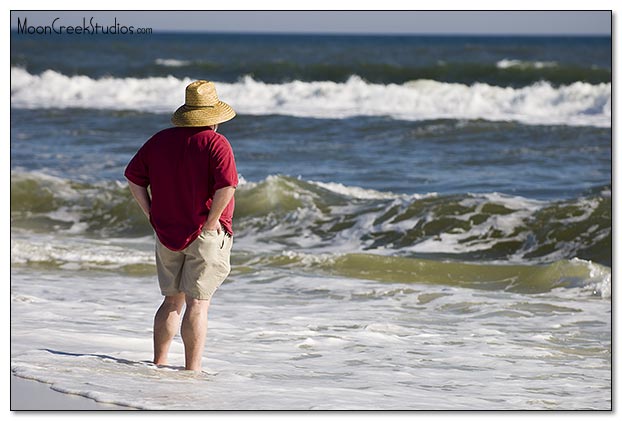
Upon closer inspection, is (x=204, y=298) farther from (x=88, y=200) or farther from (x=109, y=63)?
(x=109, y=63)

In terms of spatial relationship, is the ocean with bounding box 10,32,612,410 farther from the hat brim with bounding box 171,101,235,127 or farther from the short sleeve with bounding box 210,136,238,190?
the hat brim with bounding box 171,101,235,127

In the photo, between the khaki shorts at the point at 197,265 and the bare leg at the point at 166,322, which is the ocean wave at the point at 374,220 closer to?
the bare leg at the point at 166,322

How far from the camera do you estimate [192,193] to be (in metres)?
3.96

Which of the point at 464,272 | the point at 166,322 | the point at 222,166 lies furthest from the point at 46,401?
the point at 464,272

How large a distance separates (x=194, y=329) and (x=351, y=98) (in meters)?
16.8

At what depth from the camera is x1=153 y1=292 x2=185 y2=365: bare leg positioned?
4258mm

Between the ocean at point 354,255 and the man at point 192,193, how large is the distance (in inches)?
18.9

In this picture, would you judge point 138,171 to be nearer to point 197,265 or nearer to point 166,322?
point 197,265

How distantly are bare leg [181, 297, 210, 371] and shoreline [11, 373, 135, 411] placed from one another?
543mm

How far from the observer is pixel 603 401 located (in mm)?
4449

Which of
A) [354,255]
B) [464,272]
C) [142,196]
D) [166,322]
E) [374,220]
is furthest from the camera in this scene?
[374,220]

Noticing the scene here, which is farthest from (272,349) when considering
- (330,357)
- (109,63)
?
(109,63)

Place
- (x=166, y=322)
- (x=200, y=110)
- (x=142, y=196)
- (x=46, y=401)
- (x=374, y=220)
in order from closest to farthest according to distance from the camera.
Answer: (x=46, y=401) → (x=200, y=110) → (x=142, y=196) → (x=166, y=322) → (x=374, y=220)
